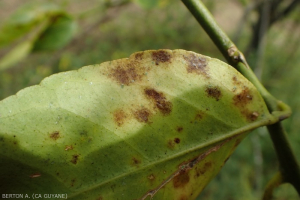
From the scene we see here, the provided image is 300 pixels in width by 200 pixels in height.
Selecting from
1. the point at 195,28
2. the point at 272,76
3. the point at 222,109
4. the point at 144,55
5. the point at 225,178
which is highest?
the point at 195,28

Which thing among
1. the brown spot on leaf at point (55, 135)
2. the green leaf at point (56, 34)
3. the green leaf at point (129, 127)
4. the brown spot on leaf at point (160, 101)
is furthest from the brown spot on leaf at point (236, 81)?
the green leaf at point (56, 34)

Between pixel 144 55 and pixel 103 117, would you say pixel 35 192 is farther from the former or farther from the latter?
pixel 144 55

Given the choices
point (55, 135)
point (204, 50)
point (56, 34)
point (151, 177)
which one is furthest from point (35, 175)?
point (204, 50)

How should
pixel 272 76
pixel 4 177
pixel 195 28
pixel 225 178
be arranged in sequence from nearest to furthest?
1. pixel 4 177
2. pixel 225 178
3. pixel 272 76
4. pixel 195 28

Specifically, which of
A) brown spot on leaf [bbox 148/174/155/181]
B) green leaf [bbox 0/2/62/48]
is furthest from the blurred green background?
brown spot on leaf [bbox 148/174/155/181]

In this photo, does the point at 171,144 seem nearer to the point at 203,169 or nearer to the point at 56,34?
the point at 203,169

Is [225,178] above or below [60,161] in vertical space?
below

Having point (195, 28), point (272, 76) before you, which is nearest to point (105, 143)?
point (272, 76)

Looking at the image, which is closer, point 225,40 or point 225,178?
point 225,40
